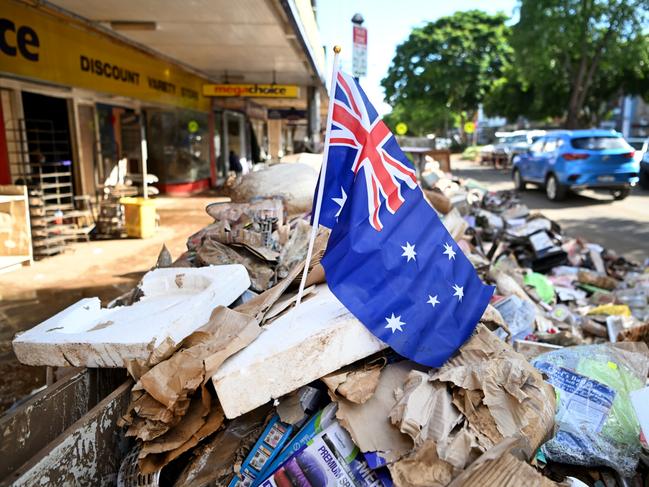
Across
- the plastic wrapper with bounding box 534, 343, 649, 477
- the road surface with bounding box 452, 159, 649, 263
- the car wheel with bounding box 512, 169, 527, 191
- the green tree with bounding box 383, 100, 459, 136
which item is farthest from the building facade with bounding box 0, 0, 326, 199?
the green tree with bounding box 383, 100, 459, 136

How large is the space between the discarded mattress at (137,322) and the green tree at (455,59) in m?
42.0

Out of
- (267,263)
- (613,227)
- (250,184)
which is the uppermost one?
(250,184)

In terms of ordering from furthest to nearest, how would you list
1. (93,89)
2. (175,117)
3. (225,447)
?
(175,117) < (93,89) < (225,447)

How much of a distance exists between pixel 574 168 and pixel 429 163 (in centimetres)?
393

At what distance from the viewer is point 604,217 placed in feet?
38.8

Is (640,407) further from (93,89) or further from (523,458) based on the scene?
(93,89)

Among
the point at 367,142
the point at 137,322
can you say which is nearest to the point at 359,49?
the point at 367,142

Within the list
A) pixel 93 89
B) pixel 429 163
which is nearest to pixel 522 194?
pixel 429 163

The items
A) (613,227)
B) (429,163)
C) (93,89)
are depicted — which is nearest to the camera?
(93,89)

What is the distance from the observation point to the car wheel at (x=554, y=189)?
544 inches

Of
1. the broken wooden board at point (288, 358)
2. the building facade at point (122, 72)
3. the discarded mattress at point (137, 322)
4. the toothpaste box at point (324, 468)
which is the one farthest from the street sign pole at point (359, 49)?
the toothpaste box at point (324, 468)

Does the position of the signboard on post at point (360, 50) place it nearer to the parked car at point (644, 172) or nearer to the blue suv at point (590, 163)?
the blue suv at point (590, 163)

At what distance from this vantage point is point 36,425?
91.8 inches

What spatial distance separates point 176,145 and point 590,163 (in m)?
10.9
